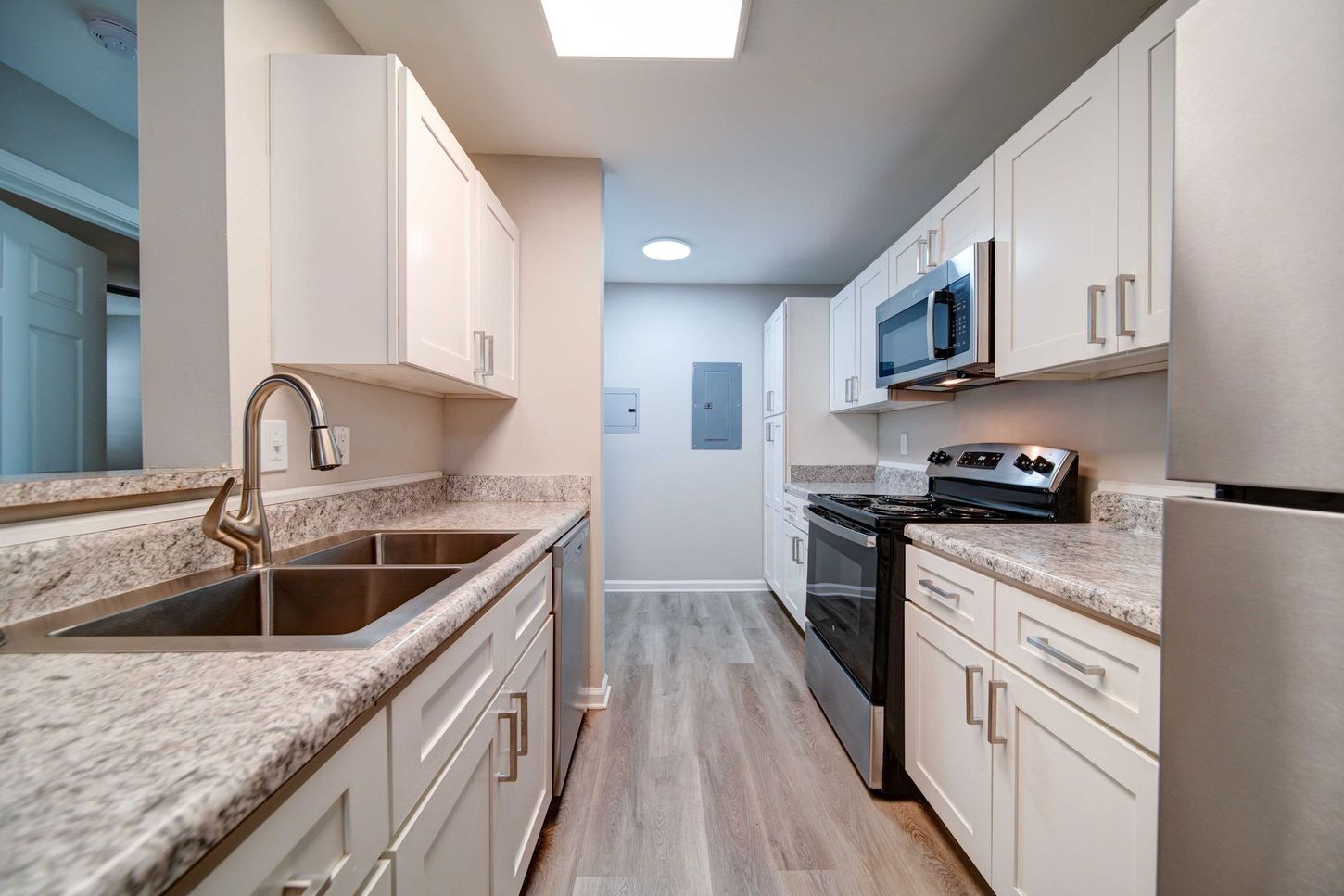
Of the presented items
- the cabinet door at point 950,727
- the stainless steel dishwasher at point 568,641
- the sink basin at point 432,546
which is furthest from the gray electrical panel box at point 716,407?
the sink basin at point 432,546

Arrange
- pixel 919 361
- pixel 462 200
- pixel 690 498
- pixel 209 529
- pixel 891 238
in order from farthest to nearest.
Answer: pixel 690 498, pixel 891 238, pixel 919 361, pixel 462 200, pixel 209 529

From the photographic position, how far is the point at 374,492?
5.39 ft

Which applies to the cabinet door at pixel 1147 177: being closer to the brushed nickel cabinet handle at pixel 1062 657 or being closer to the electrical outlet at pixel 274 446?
the brushed nickel cabinet handle at pixel 1062 657

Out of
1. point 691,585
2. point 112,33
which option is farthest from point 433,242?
point 691,585

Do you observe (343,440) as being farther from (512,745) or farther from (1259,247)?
(1259,247)

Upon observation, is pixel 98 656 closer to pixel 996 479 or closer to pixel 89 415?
pixel 89 415

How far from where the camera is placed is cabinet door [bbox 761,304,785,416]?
11.0ft

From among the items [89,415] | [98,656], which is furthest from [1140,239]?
[89,415]

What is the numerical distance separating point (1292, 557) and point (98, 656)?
4.28 feet

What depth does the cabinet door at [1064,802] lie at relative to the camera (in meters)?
0.82

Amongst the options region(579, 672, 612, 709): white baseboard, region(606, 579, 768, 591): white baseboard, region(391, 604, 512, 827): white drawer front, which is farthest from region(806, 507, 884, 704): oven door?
region(606, 579, 768, 591): white baseboard

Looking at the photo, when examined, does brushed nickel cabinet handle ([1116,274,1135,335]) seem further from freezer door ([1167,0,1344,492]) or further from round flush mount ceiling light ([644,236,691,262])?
round flush mount ceiling light ([644,236,691,262])

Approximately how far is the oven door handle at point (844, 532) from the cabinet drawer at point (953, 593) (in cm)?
14

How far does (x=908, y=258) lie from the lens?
2217mm
